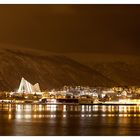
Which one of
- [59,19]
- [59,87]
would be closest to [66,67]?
[59,87]

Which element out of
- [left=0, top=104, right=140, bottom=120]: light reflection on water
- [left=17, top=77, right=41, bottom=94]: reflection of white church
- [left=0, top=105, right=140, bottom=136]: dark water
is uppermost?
[left=17, top=77, right=41, bottom=94]: reflection of white church

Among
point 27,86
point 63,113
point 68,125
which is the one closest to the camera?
point 27,86

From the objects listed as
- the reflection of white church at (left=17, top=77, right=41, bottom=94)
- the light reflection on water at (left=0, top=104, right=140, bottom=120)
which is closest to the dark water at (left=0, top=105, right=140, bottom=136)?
the light reflection on water at (left=0, top=104, right=140, bottom=120)

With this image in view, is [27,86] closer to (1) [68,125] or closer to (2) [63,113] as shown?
(1) [68,125]

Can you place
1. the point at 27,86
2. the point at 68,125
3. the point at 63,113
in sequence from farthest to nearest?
1. the point at 63,113
2. the point at 68,125
3. the point at 27,86

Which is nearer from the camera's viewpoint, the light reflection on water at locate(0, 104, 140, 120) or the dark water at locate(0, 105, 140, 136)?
the dark water at locate(0, 105, 140, 136)

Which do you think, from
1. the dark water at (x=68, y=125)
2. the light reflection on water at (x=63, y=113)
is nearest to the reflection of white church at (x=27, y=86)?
the dark water at (x=68, y=125)

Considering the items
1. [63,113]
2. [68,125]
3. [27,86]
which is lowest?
[68,125]

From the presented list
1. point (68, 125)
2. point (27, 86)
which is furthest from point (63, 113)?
point (27, 86)

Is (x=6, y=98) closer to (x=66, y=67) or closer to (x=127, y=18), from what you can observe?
(x=66, y=67)

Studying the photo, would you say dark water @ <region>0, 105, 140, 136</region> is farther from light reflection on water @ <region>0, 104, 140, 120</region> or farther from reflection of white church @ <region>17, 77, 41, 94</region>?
reflection of white church @ <region>17, 77, 41, 94</region>

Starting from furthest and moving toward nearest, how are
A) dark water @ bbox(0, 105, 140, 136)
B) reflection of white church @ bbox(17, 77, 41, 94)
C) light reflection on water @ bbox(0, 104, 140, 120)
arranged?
light reflection on water @ bbox(0, 104, 140, 120) < dark water @ bbox(0, 105, 140, 136) < reflection of white church @ bbox(17, 77, 41, 94)
